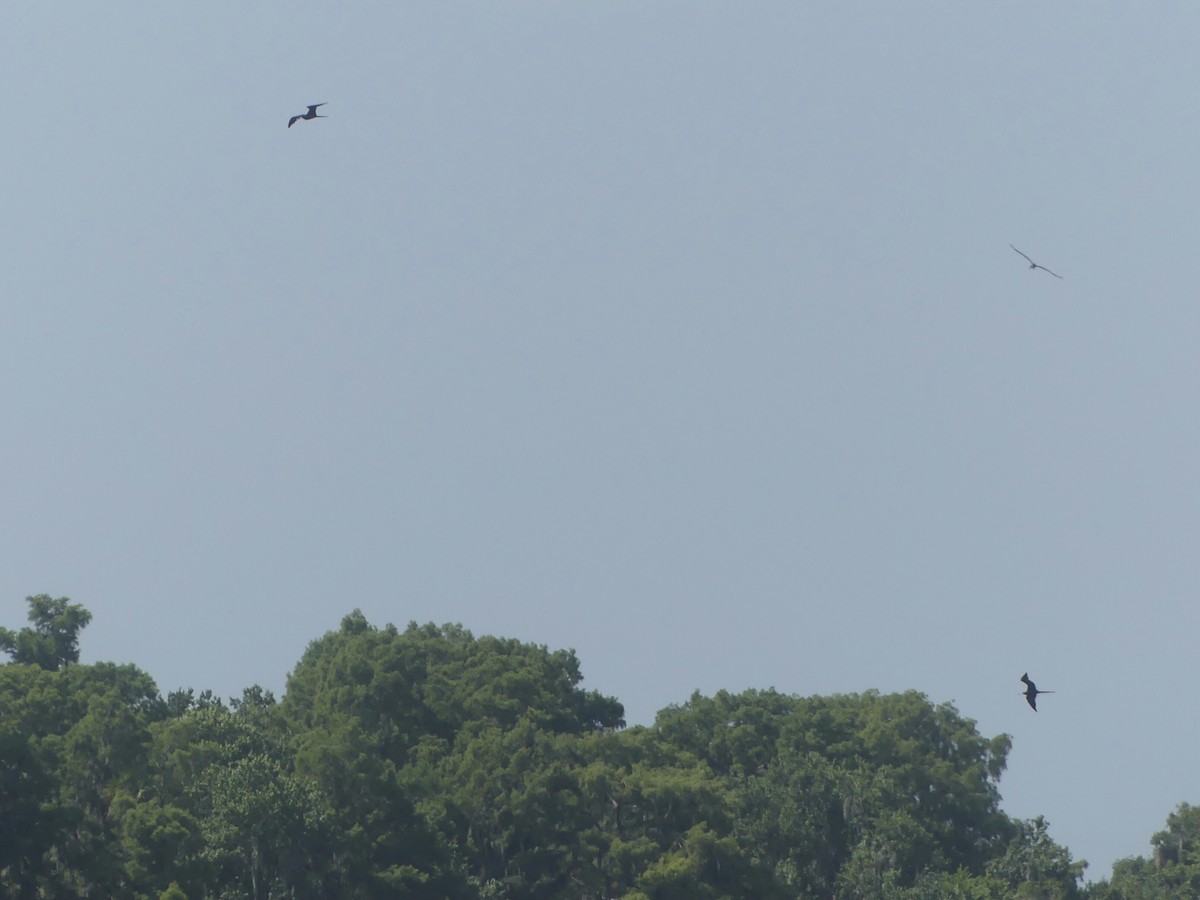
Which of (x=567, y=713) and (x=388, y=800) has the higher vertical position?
(x=567, y=713)

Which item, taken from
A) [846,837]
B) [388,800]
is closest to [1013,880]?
[846,837]

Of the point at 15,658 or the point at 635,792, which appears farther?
the point at 15,658

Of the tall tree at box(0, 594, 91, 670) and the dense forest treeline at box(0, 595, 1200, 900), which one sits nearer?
the dense forest treeline at box(0, 595, 1200, 900)

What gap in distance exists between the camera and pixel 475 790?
7200 centimetres

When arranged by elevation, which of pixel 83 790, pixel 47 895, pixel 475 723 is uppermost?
pixel 475 723

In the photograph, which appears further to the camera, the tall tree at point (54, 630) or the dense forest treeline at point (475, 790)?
the tall tree at point (54, 630)

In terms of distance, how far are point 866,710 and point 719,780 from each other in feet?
59.6

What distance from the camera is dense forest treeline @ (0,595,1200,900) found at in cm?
6003

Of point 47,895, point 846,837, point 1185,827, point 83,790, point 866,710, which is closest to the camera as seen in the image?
point 47,895

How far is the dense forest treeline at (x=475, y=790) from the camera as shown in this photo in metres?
60.0

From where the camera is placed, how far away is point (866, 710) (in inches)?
3649

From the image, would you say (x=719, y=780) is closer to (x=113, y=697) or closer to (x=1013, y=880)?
(x=1013, y=880)

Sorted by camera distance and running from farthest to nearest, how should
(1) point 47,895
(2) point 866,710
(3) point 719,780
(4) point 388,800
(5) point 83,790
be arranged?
(2) point 866,710
(3) point 719,780
(4) point 388,800
(5) point 83,790
(1) point 47,895

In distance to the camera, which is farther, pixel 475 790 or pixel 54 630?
pixel 54 630
